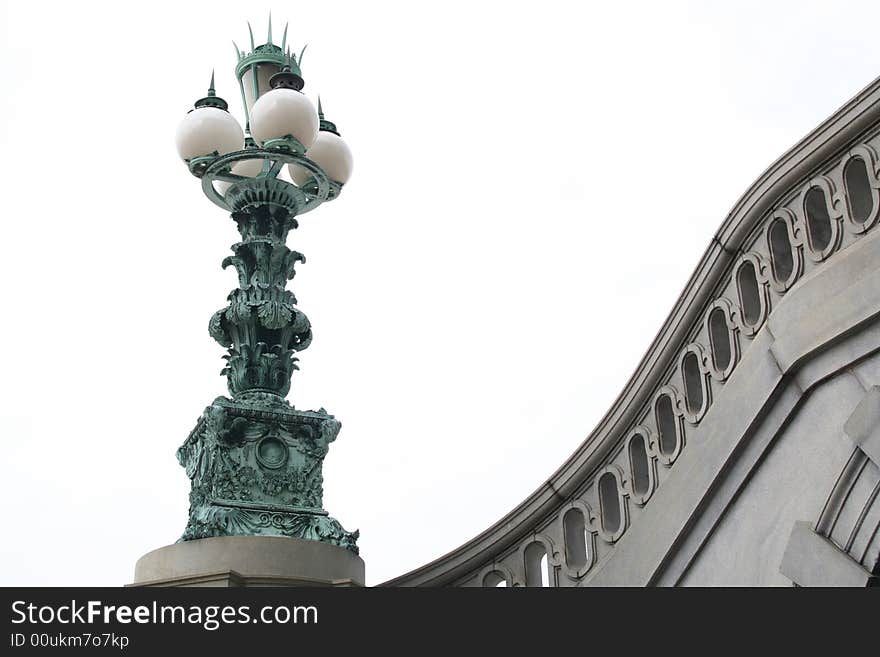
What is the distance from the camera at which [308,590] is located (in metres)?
6.85

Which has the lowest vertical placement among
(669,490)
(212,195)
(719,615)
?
(719,615)

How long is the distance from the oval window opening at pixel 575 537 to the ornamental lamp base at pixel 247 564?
55.0 inches

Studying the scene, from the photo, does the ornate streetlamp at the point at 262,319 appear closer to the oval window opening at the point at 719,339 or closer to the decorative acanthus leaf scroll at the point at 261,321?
the decorative acanthus leaf scroll at the point at 261,321

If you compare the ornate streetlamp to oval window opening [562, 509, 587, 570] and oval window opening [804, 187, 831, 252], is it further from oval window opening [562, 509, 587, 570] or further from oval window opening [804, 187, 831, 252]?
oval window opening [804, 187, 831, 252]

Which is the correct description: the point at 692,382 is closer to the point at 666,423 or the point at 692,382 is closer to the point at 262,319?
the point at 666,423

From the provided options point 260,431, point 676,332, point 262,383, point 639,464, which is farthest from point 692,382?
point 262,383

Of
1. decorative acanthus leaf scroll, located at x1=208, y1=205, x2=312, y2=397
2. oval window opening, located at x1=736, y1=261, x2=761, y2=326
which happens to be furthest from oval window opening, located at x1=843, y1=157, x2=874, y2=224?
decorative acanthus leaf scroll, located at x1=208, y1=205, x2=312, y2=397

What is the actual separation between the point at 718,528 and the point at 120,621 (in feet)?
11.2

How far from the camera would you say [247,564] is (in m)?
8.43

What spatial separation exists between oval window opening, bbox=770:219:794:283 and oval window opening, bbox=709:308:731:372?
0.50 m

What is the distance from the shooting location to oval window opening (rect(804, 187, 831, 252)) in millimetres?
7184

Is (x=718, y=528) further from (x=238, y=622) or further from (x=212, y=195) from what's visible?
(x=212, y=195)

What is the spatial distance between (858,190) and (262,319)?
13.8 ft

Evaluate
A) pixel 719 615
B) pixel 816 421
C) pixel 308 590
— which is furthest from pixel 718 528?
pixel 308 590
